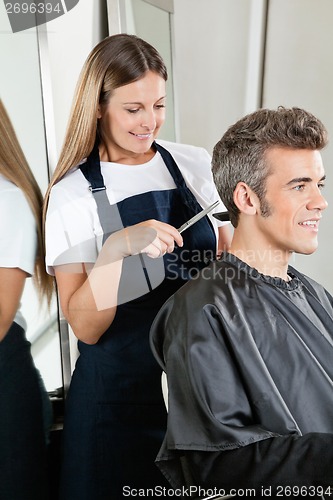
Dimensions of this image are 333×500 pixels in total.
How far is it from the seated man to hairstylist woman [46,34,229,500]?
182 millimetres

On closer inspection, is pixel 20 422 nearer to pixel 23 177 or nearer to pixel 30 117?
pixel 23 177

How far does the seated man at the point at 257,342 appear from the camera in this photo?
1.51 meters

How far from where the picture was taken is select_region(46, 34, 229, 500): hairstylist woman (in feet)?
5.83

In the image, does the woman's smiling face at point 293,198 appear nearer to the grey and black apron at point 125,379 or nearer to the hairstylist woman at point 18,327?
the grey and black apron at point 125,379

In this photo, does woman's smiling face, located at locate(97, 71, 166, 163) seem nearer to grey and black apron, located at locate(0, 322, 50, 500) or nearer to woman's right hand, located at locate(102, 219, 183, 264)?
woman's right hand, located at locate(102, 219, 183, 264)

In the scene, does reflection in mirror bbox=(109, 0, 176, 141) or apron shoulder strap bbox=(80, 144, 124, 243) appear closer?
apron shoulder strap bbox=(80, 144, 124, 243)

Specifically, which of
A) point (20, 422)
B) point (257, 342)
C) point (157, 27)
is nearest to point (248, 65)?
point (157, 27)

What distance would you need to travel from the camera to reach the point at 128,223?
1.86m

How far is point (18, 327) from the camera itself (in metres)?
1.75

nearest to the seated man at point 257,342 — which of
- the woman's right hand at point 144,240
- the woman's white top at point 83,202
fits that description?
the woman's right hand at point 144,240

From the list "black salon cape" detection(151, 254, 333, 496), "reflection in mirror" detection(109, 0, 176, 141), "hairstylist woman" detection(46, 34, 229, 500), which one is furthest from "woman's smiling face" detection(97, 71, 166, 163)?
"black salon cape" detection(151, 254, 333, 496)

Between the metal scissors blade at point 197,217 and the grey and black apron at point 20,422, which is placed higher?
the metal scissors blade at point 197,217

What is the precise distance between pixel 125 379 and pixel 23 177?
2.04ft

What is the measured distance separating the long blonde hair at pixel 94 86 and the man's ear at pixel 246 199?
1.30 feet
